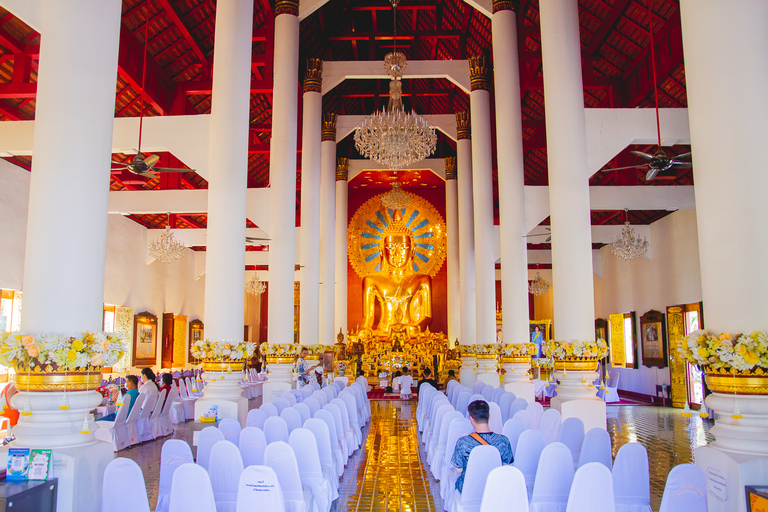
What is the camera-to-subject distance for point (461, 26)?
15758 mm

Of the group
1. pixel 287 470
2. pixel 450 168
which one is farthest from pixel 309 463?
pixel 450 168

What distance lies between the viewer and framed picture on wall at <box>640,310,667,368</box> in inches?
579

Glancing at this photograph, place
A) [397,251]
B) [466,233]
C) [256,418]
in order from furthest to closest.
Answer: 1. [397,251]
2. [466,233]
3. [256,418]

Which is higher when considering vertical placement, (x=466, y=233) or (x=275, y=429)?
(x=466, y=233)

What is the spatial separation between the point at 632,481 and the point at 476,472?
1.02 metres

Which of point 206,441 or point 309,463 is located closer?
point 206,441

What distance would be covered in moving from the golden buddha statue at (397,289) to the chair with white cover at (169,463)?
18.2 meters

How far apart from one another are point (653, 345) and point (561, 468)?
13548mm

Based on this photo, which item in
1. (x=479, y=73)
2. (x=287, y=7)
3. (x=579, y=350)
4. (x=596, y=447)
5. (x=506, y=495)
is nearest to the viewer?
(x=506, y=495)

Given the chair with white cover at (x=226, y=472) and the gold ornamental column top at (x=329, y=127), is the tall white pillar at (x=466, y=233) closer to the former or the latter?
the gold ornamental column top at (x=329, y=127)

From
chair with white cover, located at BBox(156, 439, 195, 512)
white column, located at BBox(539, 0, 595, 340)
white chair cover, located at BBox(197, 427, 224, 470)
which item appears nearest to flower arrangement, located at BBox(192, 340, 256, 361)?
white chair cover, located at BBox(197, 427, 224, 470)

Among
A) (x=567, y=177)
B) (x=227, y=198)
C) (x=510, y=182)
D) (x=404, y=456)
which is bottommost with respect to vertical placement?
(x=404, y=456)

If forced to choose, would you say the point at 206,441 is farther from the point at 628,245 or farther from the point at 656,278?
the point at 656,278

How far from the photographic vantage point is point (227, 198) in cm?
706
